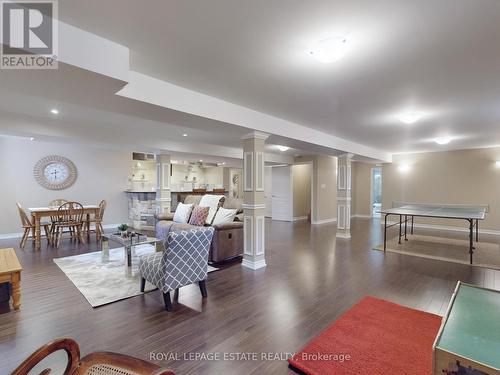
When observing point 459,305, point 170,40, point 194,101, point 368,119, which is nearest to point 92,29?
point 170,40

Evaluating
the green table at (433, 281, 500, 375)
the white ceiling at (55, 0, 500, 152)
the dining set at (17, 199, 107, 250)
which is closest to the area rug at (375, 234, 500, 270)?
the white ceiling at (55, 0, 500, 152)

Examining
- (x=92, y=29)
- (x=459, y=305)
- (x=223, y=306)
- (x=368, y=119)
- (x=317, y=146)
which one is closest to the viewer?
(x=459, y=305)

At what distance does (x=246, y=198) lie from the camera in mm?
4301

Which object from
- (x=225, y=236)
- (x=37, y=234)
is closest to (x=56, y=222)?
(x=37, y=234)

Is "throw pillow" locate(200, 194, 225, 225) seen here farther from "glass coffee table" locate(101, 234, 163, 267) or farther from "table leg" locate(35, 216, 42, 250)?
"table leg" locate(35, 216, 42, 250)

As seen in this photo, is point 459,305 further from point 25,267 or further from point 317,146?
point 25,267

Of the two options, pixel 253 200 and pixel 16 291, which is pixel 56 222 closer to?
pixel 16 291

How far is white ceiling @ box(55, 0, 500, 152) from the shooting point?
165 centimetres

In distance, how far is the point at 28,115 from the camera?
14.0 ft

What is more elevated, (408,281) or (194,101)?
(194,101)

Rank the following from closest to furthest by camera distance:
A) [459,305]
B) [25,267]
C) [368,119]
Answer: [459,305], [25,267], [368,119]

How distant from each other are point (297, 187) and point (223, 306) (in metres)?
7.40

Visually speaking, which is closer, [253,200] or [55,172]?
[253,200]

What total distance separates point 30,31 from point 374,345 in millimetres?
3486
